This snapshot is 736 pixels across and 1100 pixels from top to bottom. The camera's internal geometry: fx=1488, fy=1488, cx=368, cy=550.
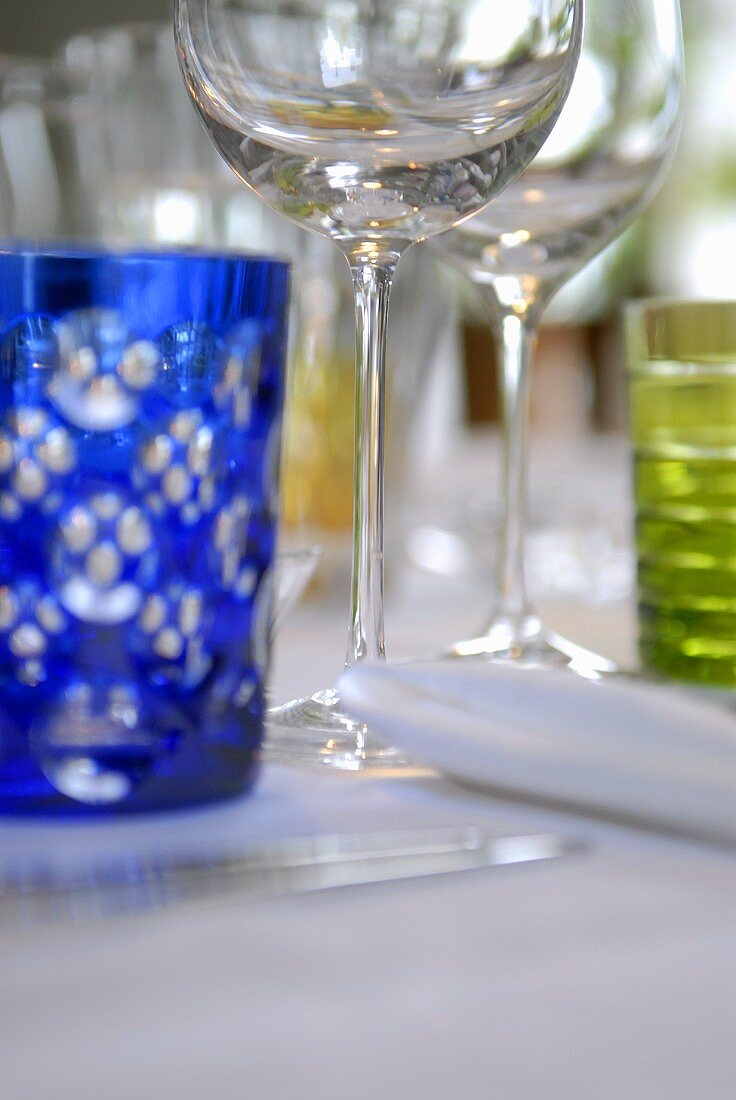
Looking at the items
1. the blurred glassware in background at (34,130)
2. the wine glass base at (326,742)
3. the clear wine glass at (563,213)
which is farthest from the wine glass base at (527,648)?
the blurred glassware in background at (34,130)

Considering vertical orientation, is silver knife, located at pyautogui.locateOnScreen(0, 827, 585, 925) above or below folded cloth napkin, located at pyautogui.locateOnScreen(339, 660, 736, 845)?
below

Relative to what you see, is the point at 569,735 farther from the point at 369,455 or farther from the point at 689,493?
the point at 689,493

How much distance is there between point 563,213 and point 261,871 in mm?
331

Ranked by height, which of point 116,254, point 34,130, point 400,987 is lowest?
point 400,987

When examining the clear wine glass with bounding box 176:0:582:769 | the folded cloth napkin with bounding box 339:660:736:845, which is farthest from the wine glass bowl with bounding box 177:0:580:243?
the folded cloth napkin with bounding box 339:660:736:845

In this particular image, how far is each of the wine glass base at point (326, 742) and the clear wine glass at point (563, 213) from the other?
0.11 m

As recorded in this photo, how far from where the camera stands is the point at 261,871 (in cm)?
26

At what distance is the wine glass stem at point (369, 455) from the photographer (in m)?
Result: 0.38

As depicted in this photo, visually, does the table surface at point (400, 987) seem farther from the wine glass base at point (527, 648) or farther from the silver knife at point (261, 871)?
the wine glass base at point (527, 648)

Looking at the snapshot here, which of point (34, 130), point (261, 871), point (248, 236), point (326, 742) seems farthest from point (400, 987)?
point (34, 130)

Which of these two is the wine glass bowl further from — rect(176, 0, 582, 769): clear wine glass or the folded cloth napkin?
the folded cloth napkin

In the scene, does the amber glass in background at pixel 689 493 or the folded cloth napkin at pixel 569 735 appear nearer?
the folded cloth napkin at pixel 569 735

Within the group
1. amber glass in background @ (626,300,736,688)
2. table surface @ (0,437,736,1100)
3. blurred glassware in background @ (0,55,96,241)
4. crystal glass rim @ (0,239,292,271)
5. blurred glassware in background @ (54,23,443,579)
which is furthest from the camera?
blurred glassware in background @ (0,55,96,241)

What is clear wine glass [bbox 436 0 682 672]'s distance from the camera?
1.71ft
